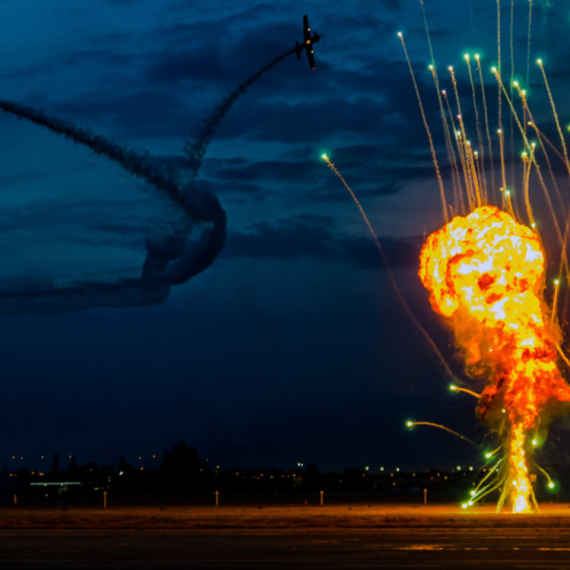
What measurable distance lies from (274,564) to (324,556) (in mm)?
3215

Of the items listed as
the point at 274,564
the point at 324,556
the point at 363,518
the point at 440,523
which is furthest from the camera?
the point at 363,518

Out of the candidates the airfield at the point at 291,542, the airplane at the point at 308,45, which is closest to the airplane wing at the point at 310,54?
the airplane at the point at 308,45

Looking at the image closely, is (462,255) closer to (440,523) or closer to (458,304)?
(458,304)

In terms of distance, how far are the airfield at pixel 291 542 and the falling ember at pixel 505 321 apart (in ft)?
19.1

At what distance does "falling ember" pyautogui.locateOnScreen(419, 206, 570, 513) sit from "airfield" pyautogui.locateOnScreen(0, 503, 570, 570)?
19.1ft

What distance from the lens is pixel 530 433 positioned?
2357 inches

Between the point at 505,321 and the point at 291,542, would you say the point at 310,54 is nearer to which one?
the point at 505,321

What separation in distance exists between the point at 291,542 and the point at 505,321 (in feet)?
87.0

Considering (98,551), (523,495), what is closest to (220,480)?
(523,495)

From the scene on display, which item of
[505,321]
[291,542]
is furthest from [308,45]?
[291,542]

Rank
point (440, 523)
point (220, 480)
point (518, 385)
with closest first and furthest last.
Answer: point (440, 523) < point (518, 385) < point (220, 480)

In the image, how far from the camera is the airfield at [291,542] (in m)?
29.5

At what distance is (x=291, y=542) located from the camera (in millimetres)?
37719

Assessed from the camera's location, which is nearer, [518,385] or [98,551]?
[98,551]
